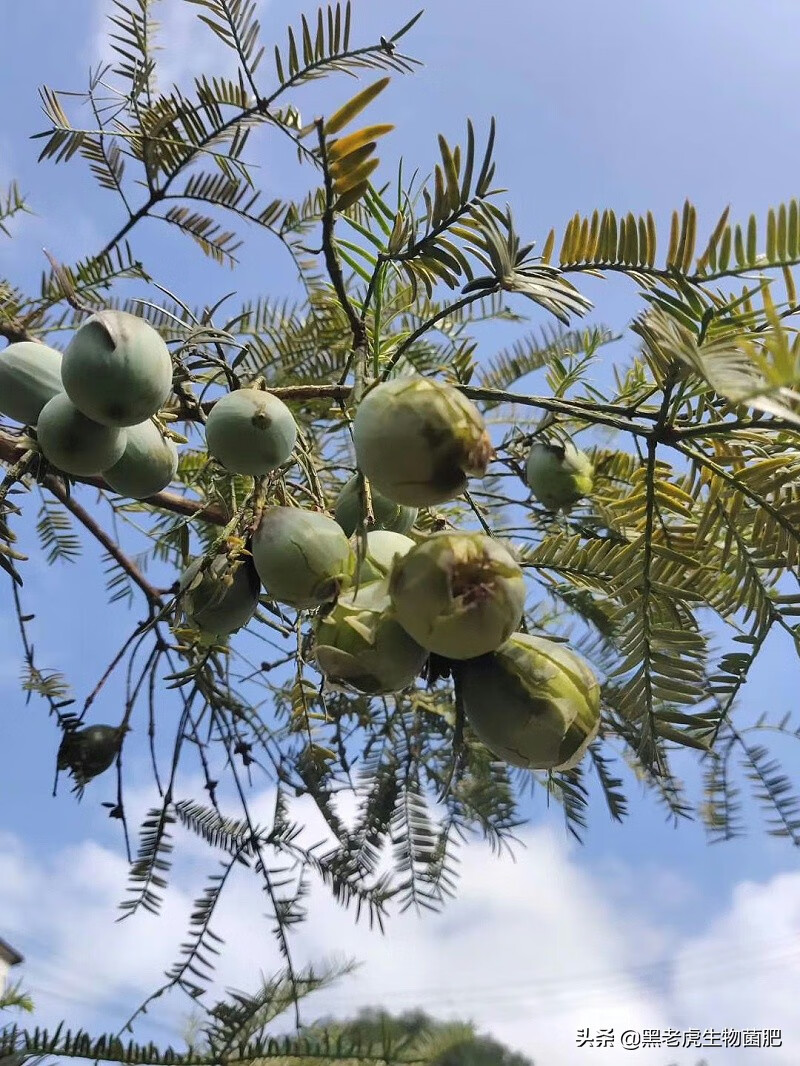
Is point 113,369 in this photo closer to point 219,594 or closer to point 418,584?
point 219,594

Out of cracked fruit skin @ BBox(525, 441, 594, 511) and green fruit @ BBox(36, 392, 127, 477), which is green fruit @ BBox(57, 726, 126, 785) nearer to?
green fruit @ BBox(36, 392, 127, 477)

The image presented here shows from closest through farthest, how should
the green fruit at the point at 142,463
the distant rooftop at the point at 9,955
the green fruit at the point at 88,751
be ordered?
the green fruit at the point at 142,463 < the green fruit at the point at 88,751 < the distant rooftop at the point at 9,955

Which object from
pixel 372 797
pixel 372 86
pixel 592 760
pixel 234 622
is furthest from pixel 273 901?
pixel 372 86

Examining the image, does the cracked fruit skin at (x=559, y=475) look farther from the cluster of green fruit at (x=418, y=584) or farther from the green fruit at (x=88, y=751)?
the green fruit at (x=88, y=751)

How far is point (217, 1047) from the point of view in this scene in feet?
2.75

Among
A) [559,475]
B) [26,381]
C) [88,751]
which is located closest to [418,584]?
[26,381]

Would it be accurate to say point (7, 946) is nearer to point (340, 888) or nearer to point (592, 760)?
point (340, 888)

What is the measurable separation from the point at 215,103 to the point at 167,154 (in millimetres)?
151

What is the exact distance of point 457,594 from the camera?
45cm

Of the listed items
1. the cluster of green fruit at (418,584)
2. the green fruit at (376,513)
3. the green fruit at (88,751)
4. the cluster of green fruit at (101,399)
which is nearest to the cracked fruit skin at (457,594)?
the cluster of green fruit at (418,584)

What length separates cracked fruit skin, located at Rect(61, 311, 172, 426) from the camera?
0.57 m

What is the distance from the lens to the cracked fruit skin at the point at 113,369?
57 centimetres

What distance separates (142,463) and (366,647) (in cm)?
33

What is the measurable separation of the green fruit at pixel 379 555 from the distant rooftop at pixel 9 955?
1404mm
